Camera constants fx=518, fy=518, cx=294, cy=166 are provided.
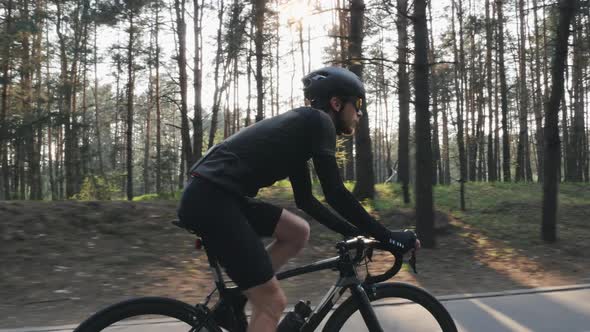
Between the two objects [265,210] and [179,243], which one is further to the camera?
[179,243]

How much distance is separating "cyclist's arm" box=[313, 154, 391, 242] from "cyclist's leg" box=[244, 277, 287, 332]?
0.45 meters

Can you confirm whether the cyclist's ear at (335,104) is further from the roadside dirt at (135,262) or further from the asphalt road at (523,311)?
the roadside dirt at (135,262)

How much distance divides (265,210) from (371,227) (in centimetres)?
55

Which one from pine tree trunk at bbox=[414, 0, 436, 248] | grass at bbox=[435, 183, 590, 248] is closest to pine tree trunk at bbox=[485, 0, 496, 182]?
grass at bbox=[435, 183, 590, 248]

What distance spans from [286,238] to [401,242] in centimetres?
60

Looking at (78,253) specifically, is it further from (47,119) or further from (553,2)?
(47,119)

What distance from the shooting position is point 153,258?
762 centimetres

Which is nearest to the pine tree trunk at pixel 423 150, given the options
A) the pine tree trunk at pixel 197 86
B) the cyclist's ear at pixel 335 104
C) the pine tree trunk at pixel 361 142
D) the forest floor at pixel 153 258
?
the forest floor at pixel 153 258

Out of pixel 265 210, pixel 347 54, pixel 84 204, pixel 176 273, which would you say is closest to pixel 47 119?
pixel 84 204

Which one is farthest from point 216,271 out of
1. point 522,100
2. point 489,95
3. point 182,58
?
point 489,95

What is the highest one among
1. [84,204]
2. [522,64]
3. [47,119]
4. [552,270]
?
[522,64]

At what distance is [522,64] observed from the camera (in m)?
27.4

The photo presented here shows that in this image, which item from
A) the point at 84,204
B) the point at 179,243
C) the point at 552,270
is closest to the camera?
the point at 552,270

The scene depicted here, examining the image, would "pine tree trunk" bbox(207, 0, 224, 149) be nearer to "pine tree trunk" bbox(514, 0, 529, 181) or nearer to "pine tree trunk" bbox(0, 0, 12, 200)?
"pine tree trunk" bbox(0, 0, 12, 200)
